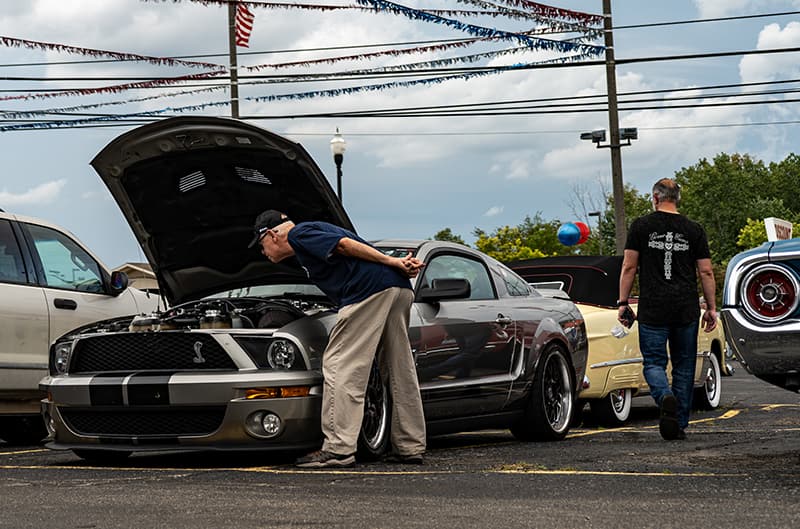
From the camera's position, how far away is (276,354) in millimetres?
8055

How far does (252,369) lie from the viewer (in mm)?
8039

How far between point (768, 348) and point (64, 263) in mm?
6076

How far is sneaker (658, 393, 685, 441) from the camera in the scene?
9.42 meters

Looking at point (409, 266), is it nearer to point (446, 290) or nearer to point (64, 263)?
point (446, 290)

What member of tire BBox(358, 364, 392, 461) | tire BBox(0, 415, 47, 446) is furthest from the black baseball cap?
tire BBox(0, 415, 47, 446)

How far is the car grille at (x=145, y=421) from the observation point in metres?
8.11

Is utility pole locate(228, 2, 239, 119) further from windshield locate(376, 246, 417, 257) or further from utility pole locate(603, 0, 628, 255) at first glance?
windshield locate(376, 246, 417, 257)

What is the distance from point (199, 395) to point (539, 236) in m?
69.6

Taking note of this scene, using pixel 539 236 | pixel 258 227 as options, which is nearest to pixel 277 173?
pixel 258 227

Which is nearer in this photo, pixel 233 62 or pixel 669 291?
pixel 669 291

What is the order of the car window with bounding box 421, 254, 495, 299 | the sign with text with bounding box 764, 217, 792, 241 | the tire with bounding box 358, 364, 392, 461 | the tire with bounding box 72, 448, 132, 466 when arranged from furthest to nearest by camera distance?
1. the car window with bounding box 421, 254, 495, 299
2. the tire with bounding box 72, 448, 132, 466
3. the tire with bounding box 358, 364, 392, 461
4. the sign with text with bounding box 764, 217, 792, 241

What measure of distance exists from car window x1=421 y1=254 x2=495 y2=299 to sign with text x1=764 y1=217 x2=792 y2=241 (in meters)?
2.55

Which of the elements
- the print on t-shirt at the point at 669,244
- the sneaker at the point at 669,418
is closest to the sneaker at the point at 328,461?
the sneaker at the point at 669,418

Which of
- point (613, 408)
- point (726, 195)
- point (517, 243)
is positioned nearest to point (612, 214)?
point (726, 195)
